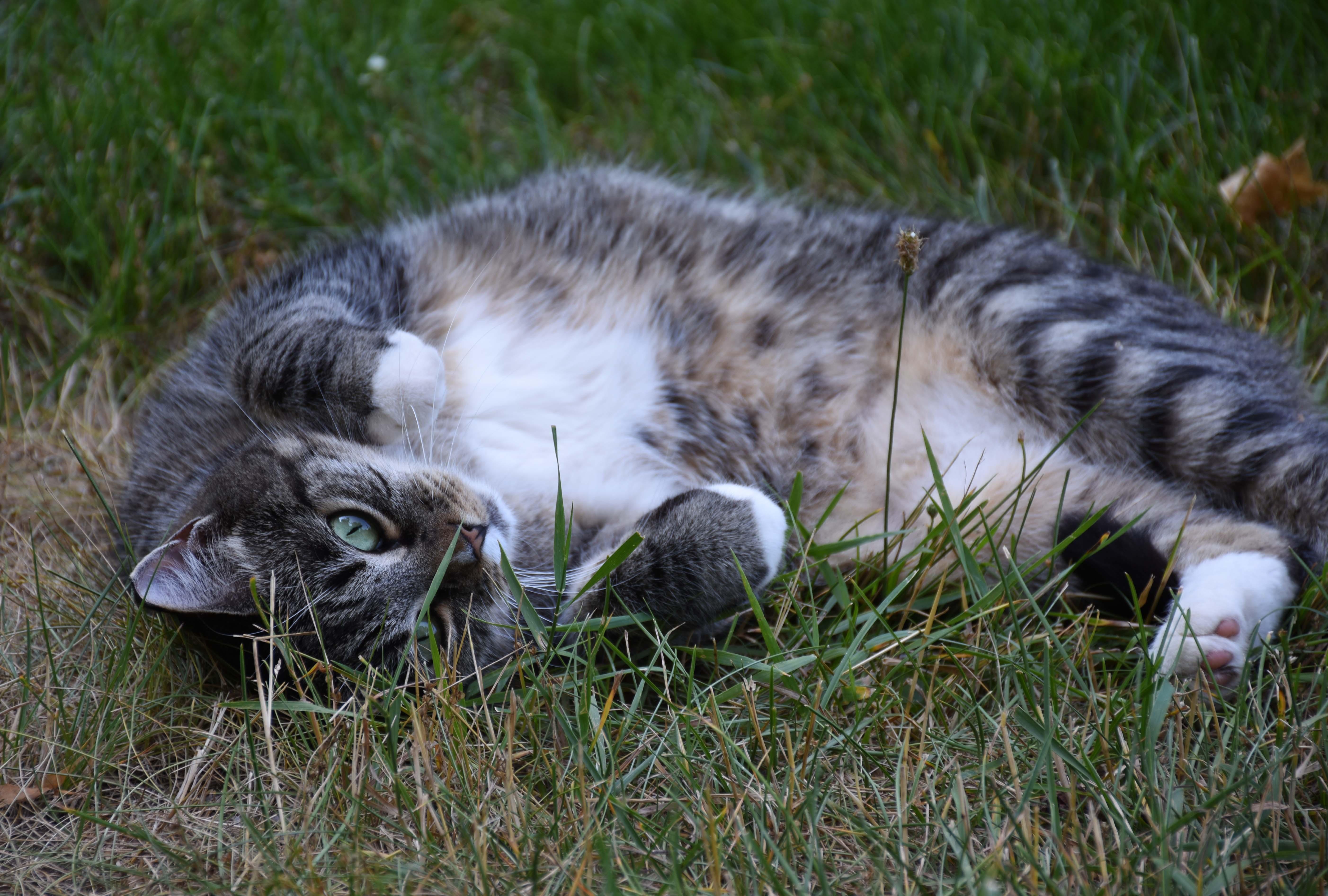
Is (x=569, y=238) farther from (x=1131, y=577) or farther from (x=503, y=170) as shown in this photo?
(x=1131, y=577)

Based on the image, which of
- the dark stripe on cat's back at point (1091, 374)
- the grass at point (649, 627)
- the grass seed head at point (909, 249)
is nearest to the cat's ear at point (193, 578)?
the grass at point (649, 627)

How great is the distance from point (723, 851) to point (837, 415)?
122 centimetres

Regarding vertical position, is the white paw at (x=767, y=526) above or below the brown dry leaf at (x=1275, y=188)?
below

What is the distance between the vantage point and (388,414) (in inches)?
84.0

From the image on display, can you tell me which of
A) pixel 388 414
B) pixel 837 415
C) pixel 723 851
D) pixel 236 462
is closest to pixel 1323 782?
pixel 723 851

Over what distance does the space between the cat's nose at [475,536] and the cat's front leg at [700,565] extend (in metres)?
0.22

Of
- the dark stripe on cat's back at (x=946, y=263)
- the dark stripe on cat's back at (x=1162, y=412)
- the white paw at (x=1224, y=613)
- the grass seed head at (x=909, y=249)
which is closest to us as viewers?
the grass seed head at (x=909, y=249)

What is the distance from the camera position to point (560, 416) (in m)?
2.36

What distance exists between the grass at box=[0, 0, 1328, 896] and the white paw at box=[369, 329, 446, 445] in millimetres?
618

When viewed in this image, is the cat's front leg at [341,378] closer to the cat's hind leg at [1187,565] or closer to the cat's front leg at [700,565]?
the cat's front leg at [700,565]

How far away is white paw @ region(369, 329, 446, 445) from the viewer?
209 centimetres

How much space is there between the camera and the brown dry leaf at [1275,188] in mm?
2746

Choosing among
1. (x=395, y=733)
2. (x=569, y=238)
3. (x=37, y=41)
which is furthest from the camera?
(x=37, y=41)

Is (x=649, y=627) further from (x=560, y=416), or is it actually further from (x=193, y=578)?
(x=193, y=578)
